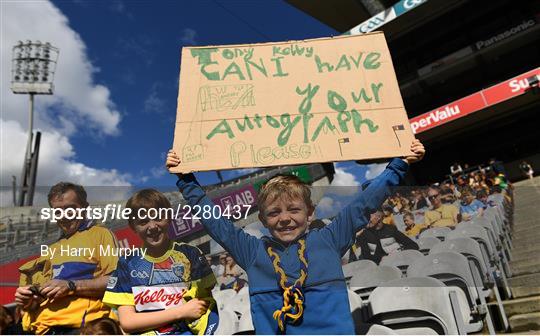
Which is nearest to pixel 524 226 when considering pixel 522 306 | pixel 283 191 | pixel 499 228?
pixel 499 228

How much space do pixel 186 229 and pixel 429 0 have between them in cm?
1682

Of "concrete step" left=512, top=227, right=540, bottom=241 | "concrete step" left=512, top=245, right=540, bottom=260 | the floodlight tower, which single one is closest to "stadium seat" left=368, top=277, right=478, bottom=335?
"concrete step" left=512, top=245, right=540, bottom=260

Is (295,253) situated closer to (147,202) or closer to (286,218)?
(286,218)

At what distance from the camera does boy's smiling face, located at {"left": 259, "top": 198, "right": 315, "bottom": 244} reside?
1825 mm

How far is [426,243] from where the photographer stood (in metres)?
4.07

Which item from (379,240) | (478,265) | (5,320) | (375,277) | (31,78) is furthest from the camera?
(31,78)

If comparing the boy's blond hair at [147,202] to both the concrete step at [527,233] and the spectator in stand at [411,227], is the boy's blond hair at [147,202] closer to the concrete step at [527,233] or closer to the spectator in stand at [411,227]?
the spectator in stand at [411,227]

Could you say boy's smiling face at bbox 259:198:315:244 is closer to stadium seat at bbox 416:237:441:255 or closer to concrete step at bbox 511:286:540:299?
stadium seat at bbox 416:237:441:255

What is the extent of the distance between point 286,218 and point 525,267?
386 centimetres

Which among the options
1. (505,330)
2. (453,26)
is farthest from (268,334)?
(453,26)

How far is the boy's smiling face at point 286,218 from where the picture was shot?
1.83 meters

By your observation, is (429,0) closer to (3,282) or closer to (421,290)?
(421,290)

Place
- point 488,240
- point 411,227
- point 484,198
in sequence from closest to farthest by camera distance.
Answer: point 488,240 → point 411,227 → point 484,198

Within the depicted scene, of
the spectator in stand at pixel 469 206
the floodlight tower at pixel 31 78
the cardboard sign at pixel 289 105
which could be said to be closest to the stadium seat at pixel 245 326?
the cardboard sign at pixel 289 105
